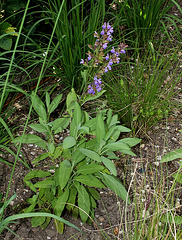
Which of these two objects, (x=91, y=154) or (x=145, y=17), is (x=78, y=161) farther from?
(x=145, y=17)

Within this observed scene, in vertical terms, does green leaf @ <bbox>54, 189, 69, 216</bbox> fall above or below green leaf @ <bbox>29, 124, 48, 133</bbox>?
below

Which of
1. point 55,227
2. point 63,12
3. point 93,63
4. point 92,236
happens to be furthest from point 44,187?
point 63,12

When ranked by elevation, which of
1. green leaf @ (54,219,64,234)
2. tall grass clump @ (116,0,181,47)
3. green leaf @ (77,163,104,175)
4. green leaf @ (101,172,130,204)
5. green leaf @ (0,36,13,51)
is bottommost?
green leaf @ (54,219,64,234)

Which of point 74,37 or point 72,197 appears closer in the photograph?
point 72,197

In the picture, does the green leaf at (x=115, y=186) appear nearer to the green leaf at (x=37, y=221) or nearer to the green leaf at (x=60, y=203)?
the green leaf at (x=60, y=203)

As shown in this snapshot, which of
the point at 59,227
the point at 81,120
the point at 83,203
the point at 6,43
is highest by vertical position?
the point at 6,43

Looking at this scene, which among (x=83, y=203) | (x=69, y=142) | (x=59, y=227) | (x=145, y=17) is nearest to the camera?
(x=69, y=142)

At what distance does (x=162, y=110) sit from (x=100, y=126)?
0.82m

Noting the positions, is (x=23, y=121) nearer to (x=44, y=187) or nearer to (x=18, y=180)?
(x=18, y=180)

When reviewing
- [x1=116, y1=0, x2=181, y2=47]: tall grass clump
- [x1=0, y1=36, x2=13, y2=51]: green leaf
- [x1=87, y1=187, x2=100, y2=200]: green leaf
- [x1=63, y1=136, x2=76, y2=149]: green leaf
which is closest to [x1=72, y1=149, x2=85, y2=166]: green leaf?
[x1=63, y1=136, x2=76, y2=149]: green leaf

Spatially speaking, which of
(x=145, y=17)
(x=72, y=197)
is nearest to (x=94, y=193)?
(x=72, y=197)

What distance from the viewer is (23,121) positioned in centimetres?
221

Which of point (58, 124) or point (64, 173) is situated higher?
point (58, 124)

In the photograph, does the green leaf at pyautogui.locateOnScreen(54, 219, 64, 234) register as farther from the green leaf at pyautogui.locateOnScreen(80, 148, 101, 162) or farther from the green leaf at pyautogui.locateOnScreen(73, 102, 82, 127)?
the green leaf at pyautogui.locateOnScreen(73, 102, 82, 127)
